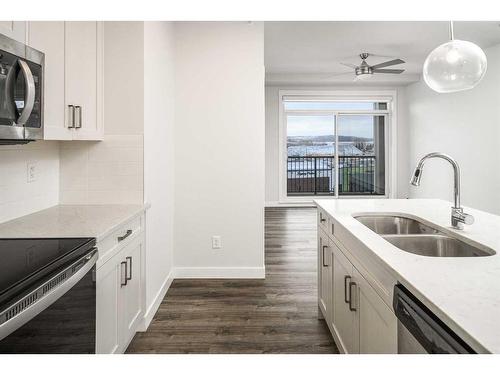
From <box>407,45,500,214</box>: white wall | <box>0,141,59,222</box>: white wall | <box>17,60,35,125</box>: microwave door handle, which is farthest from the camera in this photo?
<box>407,45,500,214</box>: white wall

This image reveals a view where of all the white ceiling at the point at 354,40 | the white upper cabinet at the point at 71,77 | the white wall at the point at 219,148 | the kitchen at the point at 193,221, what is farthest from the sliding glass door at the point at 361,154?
the white upper cabinet at the point at 71,77

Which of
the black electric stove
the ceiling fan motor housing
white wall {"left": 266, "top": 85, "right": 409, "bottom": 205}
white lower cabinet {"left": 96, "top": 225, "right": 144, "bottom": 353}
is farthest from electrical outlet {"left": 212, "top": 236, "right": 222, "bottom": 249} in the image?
white wall {"left": 266, "top": 85, "right": 409, "bottom": 205}

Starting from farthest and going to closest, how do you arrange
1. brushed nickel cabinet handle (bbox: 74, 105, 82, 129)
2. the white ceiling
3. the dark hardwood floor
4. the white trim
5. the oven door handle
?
the white trim < the white ceiling < the dark hardwood floor < brushed nickel cabinet handle (bbox: 74, 105, 82, 129) < the oven door handle

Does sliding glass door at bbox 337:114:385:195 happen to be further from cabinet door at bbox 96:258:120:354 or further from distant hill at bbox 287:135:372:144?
cabinet door at bbox 96:258:120:354

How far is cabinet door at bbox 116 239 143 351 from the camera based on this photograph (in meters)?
1.94

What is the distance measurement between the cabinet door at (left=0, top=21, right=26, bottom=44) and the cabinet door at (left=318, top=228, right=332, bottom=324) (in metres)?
1.93

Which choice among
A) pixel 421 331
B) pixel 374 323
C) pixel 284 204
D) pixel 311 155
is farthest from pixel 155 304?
pixel 311 155

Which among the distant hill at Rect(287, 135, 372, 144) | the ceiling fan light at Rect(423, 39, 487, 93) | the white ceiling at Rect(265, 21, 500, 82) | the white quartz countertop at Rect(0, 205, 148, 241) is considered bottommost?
the white quartz countertop at Rect(0, 205, 148, 241)

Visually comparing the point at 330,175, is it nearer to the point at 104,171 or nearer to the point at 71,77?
the point at 104,171

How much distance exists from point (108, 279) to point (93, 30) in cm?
155

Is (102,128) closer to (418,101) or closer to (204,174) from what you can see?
(204,174)

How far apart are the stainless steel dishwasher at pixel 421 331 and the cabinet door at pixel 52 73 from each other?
1673mm

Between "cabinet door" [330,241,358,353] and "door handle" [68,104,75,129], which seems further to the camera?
"door handle" [68,104,75,129]
